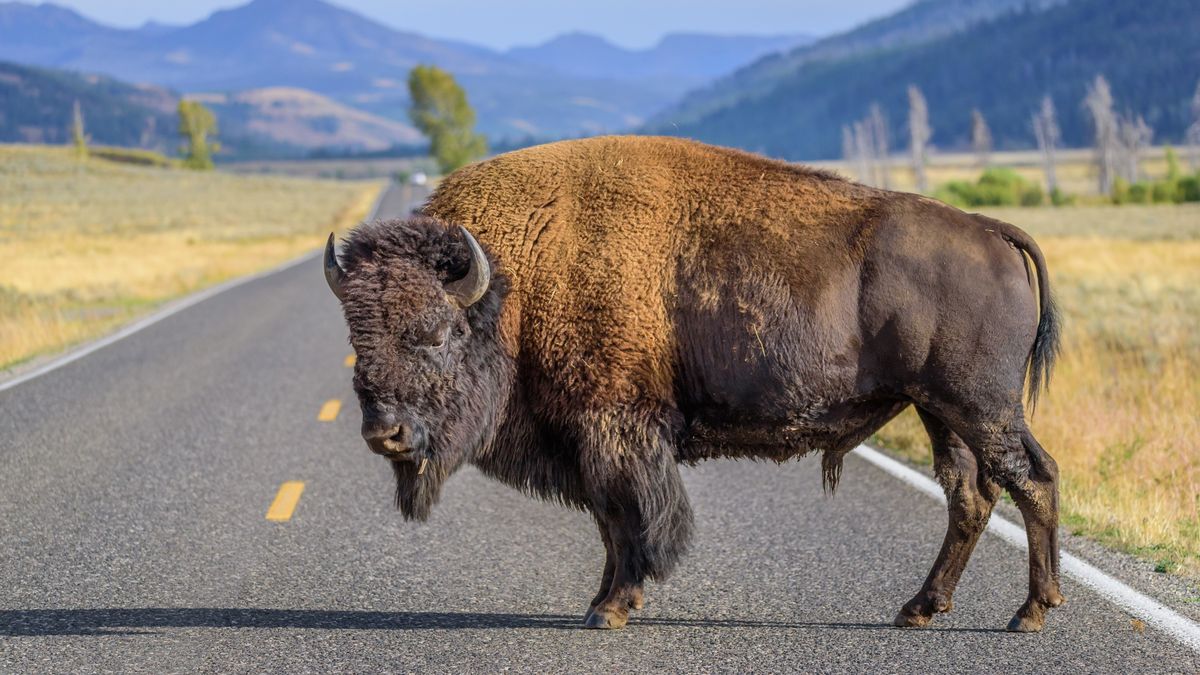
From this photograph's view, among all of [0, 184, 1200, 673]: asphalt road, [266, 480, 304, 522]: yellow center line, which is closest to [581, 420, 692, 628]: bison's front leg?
[0, 184, 1200, 673]: asphalt road

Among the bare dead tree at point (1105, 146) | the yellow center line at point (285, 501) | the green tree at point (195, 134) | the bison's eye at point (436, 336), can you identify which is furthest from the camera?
the green tree at point (195, 134)

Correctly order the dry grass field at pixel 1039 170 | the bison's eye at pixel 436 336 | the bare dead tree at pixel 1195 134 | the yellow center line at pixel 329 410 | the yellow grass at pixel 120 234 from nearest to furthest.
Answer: the bison's eye at pixel 436 336 → the yellow center line at pixel 329 410 → the yellow grass at pixel 120 234 → the bare dead tree at pixel 1195 134 → the dry grass field at pixel 1039 170

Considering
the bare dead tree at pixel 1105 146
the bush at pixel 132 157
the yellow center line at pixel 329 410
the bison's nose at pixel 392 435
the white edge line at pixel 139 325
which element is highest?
the bison's nose at pixel 392 435

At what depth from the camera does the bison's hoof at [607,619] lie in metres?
5.13

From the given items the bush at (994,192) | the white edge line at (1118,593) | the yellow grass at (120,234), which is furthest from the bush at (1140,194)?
the white edge line at (1118,593)

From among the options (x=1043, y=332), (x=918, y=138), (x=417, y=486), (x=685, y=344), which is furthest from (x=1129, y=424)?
(x=918, y=138)

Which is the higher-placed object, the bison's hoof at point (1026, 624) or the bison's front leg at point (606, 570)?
the bison's front leg at point (606, 570)

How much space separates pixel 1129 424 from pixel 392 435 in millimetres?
5928

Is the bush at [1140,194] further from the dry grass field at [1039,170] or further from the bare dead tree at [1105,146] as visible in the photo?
the dry grass field at [1039,170]

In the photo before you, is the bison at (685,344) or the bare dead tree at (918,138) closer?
the bison at (685,344)

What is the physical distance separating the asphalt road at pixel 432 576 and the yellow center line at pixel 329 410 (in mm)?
560

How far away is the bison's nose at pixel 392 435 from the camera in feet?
15.6

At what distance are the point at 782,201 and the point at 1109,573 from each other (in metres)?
2.12

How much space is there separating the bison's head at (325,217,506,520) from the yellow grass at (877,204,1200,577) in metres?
3.02
